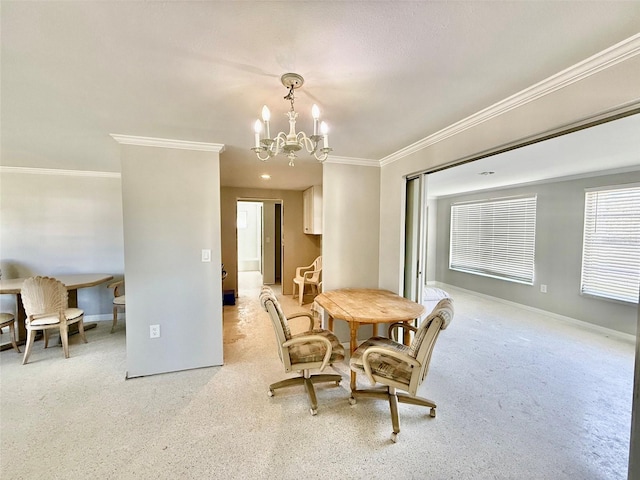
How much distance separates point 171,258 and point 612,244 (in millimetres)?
5621

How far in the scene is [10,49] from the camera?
4.26 ft

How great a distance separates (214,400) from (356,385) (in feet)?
4.03

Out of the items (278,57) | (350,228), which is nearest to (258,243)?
(350,228)

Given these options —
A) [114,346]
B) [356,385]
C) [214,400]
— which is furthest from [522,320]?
[114,346]

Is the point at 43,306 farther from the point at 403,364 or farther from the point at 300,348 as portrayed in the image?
the point at 403,364

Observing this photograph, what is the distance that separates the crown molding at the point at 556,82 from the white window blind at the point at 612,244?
3.29m

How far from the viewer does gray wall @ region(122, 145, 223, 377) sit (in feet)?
8.28

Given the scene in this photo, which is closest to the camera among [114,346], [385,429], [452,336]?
[385,429]

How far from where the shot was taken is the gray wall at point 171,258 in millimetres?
2523

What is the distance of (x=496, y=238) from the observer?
5.45 m

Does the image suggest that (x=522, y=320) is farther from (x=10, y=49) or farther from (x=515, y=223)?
(x=10, y=49)

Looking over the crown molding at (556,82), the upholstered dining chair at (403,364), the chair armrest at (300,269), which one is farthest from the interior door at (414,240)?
the chair armrest at (300,269)

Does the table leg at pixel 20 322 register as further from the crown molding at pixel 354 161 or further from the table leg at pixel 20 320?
the crown molding at pixel 354 161

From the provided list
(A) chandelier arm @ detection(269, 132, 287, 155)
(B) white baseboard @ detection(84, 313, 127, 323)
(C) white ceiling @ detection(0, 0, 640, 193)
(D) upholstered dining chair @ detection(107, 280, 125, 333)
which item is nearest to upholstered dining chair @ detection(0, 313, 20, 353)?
(D) upholstered dining chair @ detection(107, 280, 125, 333)
